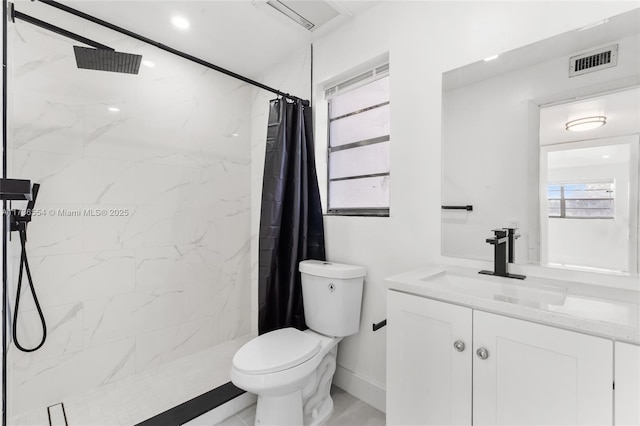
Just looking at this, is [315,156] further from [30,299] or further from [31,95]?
[30,299]

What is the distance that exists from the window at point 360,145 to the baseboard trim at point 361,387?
3.33ft

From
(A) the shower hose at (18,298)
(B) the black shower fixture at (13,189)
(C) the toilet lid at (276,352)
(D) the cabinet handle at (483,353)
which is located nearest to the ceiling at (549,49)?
(D) the cabinet handle at (483,353)

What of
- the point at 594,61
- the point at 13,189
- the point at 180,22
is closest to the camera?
the point at 13,189

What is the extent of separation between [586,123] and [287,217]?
1.56 meters

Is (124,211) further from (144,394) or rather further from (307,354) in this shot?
(307,354)

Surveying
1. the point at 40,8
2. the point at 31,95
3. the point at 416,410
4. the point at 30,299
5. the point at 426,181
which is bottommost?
the point at 416,410

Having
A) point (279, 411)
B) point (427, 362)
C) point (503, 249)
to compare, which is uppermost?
point (503, 249)

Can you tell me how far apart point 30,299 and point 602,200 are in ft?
9.01

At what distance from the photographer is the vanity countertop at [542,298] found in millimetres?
816

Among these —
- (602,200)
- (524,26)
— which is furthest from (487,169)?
(524,26)

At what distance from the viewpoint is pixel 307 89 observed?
222 cm

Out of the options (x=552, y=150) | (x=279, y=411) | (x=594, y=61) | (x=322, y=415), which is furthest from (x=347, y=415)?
(x=594, y=61)

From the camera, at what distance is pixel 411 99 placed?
163 cm

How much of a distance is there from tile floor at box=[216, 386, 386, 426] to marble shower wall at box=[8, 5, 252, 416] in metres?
0.80
